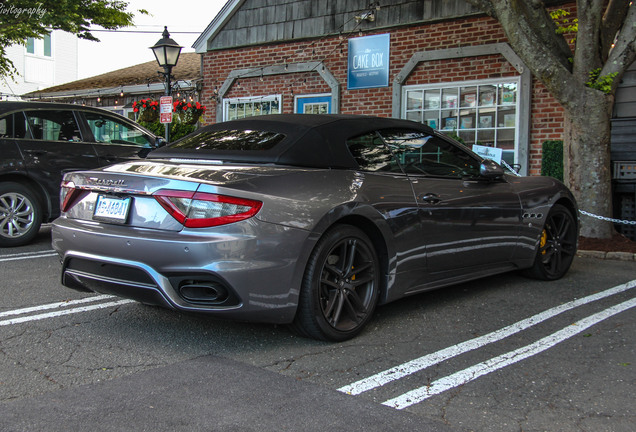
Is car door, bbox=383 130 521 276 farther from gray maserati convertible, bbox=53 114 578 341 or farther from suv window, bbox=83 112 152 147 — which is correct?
suv window, bbox=83 112 152 147

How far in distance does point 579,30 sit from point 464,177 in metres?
4.46

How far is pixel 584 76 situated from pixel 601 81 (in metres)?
0.28

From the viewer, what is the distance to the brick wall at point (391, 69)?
34.4 feet

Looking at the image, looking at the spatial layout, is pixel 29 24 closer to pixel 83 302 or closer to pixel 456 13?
pixel 456 13

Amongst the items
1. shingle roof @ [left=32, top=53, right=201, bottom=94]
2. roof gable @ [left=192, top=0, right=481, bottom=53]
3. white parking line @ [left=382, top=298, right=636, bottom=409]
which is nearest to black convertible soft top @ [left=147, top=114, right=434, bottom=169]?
white parking line @ [left=382, top=298, right=636, bottom=409]

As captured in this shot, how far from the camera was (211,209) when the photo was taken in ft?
11.1

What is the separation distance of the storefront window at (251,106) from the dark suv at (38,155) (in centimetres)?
593

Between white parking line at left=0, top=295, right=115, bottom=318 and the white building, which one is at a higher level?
the white building

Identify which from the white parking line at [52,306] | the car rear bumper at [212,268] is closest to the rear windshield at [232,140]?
the car rear bumper at [212,268]

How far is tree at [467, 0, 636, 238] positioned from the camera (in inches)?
310

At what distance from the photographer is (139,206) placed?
11.6 ft

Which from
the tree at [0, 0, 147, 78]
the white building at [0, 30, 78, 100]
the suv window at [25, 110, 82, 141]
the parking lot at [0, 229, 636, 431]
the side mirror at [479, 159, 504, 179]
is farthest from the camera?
the white building at [0, 30, 78, 100]

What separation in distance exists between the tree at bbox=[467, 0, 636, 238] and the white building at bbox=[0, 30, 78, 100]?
1223 inches

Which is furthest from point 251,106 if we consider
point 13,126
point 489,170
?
point 489,170
